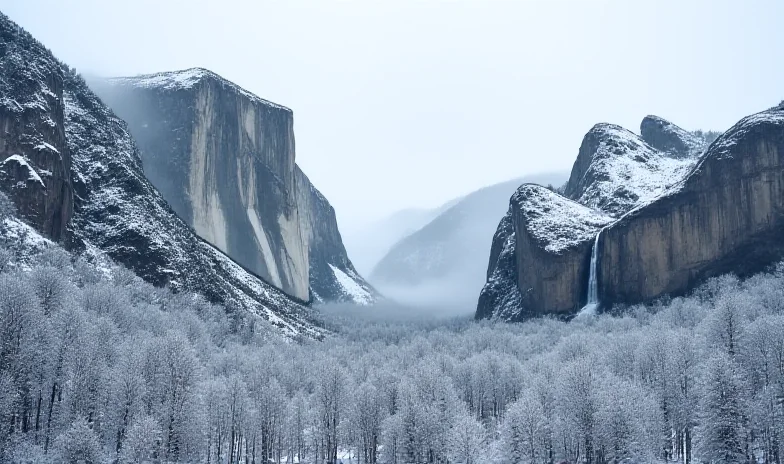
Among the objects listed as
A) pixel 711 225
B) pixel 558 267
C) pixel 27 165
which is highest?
pixel 27 165

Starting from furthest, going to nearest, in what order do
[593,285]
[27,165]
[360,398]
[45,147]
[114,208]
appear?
[593,285], [114,208], [45,147], [27,165], [360,398]

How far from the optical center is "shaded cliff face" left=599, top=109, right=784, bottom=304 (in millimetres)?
166500

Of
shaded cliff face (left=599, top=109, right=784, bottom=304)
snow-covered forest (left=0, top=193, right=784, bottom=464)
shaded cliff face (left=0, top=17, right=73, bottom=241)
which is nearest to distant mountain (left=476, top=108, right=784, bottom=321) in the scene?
shaded cliff face (left=599, top=109, right=784, bottom=304)

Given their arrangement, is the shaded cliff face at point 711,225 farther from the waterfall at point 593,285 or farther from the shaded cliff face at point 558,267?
the shaded cliff face at point 558,267

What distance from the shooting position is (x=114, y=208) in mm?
159875

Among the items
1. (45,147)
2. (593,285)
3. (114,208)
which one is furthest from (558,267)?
(45,147)

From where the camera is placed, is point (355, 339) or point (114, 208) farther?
point (355, 339)

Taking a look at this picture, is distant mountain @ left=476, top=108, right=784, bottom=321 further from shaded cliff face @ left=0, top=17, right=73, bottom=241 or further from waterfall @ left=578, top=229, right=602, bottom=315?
shaded cliff face @ left=0, top=17, right=73, bottom=241

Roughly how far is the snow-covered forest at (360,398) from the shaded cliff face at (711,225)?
187ft

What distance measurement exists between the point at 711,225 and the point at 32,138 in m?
154

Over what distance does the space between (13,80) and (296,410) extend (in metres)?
97.4

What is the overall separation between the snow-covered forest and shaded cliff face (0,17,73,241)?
13.3m

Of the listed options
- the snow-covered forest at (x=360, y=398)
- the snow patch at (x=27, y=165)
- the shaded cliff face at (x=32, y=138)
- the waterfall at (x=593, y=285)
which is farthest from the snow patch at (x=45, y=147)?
the waterfall at (x=593, y=285)

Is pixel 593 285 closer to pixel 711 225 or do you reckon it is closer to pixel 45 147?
pixel 711 225
